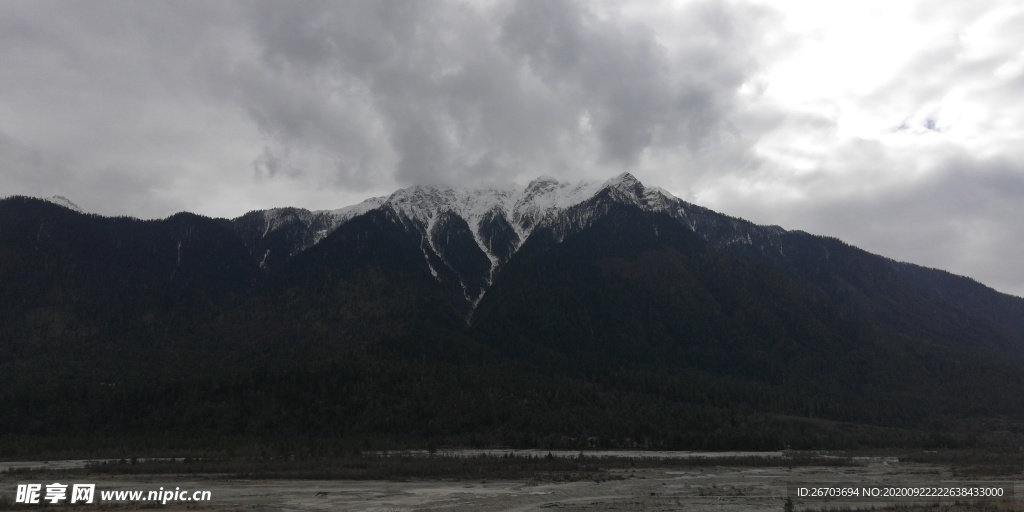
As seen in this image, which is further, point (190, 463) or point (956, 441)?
point (956, 441)

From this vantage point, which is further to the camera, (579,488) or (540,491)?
(579,488)

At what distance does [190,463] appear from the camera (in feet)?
419

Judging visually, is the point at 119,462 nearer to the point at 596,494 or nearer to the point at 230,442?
the point at 230,442

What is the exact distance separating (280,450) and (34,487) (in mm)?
68774

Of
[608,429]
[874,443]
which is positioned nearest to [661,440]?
[608,429]

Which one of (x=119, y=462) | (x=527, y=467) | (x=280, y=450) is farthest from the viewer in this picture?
(x=280, y=450)

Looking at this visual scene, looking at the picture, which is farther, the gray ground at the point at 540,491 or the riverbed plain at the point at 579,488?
the gray ground at the point at 540,491

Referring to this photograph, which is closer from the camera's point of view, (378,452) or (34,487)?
(34,487)

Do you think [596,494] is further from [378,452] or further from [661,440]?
[661,440]

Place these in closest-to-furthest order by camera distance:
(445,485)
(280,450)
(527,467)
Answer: (445,485) < (527,467) < (280,450)

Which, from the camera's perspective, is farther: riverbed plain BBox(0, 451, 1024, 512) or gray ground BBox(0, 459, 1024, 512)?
gray ground BBox(0, 459, 1024, 512)

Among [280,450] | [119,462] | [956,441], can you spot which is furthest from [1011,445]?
[119,462]

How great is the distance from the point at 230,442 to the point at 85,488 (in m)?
87.2

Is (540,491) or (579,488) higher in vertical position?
(579,488)
